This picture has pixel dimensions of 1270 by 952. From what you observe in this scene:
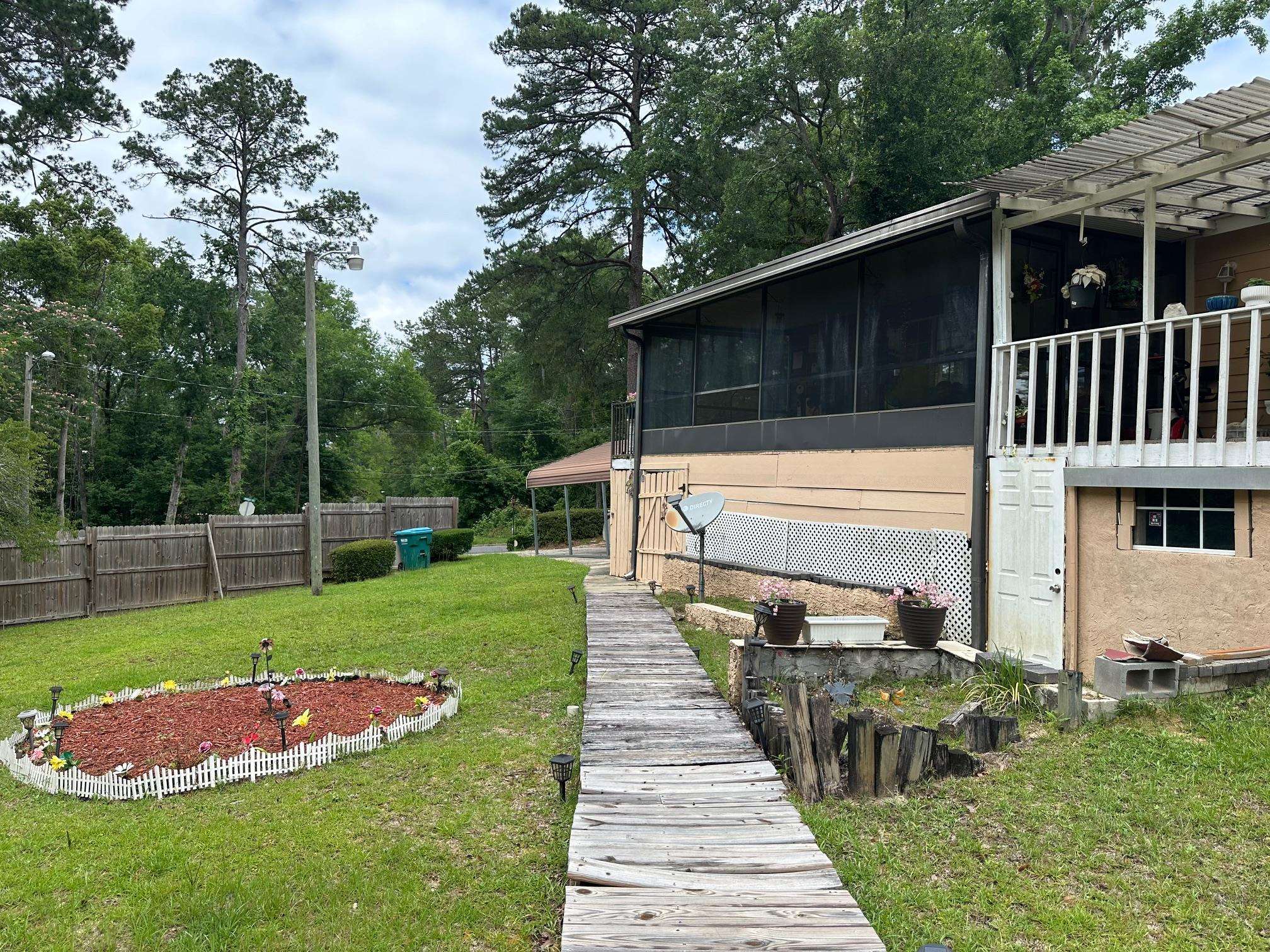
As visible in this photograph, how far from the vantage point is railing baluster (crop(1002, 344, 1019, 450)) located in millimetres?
6727

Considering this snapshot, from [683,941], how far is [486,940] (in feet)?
2.94

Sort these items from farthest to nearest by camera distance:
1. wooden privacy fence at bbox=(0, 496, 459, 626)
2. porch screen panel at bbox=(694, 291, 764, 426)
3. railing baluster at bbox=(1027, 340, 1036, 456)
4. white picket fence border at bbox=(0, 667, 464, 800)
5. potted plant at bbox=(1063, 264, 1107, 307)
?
1. wooden privacy fence at bbox=(0, 496, 459, 626)
2. porch screen panel at bbox=(694, 291, 764, 426)
3. potted plant at bbox=(1063, 264, 1107, 307)
4. railing baluster at bbox=(1027, 340, 1036, 456)
5. white picket fence border at bbox=(0, 667, 464, 800)

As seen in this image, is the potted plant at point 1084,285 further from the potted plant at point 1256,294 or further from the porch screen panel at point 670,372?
the porch screen panel at point 670,372

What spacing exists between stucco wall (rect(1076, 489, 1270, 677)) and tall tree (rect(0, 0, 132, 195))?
20.9 metres

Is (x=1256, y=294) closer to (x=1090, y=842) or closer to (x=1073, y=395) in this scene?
(x=1073, y=395)

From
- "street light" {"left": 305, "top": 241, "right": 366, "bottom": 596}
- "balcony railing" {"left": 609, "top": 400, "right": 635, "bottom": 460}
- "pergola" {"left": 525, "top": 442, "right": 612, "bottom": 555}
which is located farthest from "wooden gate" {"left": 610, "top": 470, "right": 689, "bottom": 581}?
"street light" {"left": 305, "top": 241, "right": 366, "bottom": 596}

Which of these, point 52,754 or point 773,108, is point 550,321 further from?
point 52,754

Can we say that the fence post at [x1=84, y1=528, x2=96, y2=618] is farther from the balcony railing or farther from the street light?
the balcony railing

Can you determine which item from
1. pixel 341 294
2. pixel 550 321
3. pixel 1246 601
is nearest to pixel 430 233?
pixel 341 294

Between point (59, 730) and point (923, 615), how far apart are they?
648 cm

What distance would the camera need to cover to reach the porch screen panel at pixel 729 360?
1042cm

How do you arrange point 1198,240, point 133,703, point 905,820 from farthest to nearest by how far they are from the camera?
point 1198,240
point 133,703
point 905,820

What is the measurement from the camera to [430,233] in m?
39.5

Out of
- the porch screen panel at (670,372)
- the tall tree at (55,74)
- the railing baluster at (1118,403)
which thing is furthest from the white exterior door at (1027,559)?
the tall tree at (55,74)
